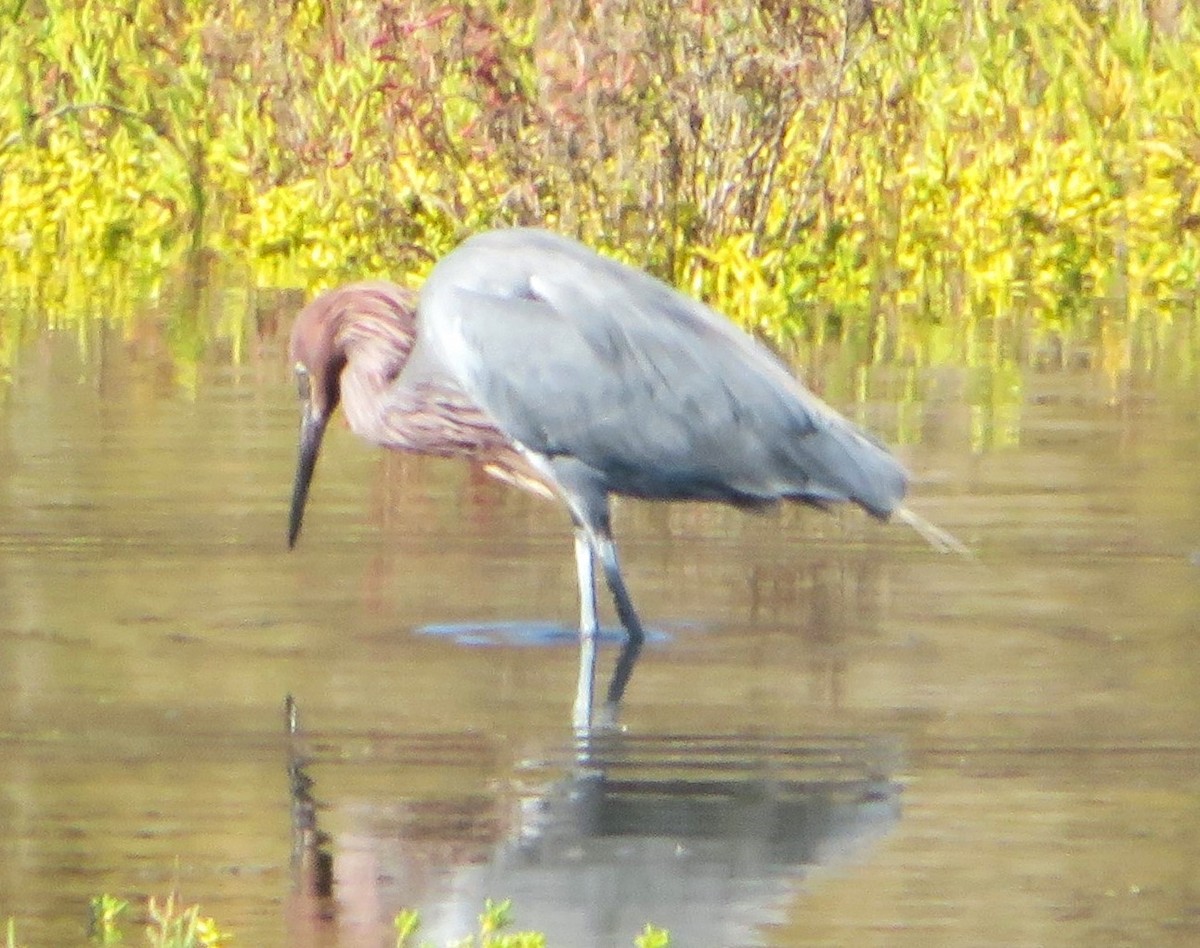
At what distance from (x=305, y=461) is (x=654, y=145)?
5414mm

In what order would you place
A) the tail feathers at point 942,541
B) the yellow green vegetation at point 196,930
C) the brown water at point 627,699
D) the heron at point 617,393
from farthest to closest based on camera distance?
the tail feathers at point 942,541 → the heron at point 617,393 → the brown water at point 627,699 → the yellow green vegetation at point 196,930

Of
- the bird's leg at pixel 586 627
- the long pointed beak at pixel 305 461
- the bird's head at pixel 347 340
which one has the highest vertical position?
the bird's head at pixel 347 340

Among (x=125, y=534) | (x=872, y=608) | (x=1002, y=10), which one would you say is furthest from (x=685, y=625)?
(x=1002, y=10)

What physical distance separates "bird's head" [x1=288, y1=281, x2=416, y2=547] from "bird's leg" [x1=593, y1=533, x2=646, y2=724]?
0.82 metres

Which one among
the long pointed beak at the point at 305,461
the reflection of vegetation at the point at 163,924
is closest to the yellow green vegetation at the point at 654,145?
the long pointed beak at the point at 305,461

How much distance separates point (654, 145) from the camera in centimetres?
1366

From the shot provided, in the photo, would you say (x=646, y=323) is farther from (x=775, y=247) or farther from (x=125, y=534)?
(x=775, y=247)

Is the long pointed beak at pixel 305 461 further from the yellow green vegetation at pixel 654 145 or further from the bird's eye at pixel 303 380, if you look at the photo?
the yellow green vegetation at pixel 654 145

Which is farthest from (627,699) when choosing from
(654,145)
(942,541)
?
(654,145)

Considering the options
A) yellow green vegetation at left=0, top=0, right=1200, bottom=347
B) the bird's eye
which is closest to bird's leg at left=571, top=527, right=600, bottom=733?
the bird's eye

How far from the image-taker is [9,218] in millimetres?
15812

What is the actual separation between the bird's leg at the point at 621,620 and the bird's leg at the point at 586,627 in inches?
1.4

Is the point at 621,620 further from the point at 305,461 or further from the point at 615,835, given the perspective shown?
the point at 615,835

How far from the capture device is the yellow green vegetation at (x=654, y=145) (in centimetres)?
1350
